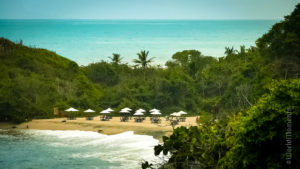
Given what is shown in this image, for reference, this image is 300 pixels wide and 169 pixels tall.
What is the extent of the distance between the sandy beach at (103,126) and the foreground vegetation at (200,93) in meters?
1.99

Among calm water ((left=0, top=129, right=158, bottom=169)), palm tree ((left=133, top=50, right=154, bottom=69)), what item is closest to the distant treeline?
palm tree ((left=133, top=50, right=154, bottom=69))

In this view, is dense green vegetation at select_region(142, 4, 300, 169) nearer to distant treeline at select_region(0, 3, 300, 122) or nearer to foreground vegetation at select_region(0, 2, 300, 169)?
foreground vegetation at select_region(0, 2, 300, 169)

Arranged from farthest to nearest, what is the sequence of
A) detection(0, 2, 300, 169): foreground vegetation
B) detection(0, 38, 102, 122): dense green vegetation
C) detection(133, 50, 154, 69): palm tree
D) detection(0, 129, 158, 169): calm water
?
detection(133, 50, 154, 69): palm tree
detection(0, 38, 102, 122): dense green vegetation
detection(0, 129, 158, 169): calm water
detection(0, 2, 300, 169): foreground vegetation

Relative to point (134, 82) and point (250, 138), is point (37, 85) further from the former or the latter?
point (250, 138)

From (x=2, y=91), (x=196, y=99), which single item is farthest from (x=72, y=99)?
(x=196, y=99)

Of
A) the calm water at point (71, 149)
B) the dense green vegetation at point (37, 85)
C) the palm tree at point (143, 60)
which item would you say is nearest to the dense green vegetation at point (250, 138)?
the calm water at point (71, 149)

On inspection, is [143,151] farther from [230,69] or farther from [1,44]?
[1,44]

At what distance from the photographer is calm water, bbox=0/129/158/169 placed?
87.1 ft

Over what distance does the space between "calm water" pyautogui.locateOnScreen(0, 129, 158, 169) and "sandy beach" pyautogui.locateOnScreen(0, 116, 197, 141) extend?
1.05m

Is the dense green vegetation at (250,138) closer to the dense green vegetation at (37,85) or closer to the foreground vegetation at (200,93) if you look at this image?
the foreground vegetation at (200,93)

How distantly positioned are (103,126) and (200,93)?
1828 centimetres

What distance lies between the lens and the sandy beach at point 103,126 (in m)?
35.1

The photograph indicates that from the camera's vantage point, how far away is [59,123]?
39.8 metres

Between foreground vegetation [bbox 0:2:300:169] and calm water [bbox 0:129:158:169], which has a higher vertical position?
foreground vegetation [bbox 0:2:300:169]
